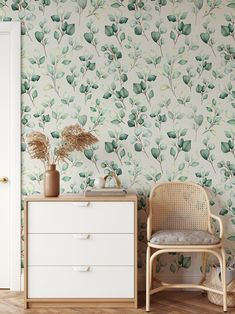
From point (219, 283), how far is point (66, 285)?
42.7 inches

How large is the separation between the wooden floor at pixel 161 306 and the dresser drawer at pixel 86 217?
21.3 inches

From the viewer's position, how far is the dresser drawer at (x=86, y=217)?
3.61 m

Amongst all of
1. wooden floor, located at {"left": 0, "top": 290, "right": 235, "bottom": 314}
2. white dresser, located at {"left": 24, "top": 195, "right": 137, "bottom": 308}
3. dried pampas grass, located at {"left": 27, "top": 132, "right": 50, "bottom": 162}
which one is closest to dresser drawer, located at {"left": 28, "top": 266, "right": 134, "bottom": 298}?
white dresser, located at {"left": 24, "top": 195, "right": 137, "bottom": 308}

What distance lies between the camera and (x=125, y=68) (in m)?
4.04

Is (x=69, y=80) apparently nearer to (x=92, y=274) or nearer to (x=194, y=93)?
A: (x=194, y=93)

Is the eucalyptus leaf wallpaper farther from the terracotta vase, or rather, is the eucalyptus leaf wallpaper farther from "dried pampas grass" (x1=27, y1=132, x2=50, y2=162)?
the terracotta vase

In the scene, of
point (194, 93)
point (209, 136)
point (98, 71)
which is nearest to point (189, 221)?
point (209, 136)

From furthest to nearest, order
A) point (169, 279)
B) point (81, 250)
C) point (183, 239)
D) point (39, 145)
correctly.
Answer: point (169, 279) → point (39, 145) → point (81, 250) → point (183, 239)

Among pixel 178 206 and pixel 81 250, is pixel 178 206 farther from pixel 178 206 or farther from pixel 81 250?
pixel 81 250

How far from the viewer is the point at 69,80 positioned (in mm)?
4043

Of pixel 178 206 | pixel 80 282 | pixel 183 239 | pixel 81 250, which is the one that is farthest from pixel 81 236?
pixel 178 206

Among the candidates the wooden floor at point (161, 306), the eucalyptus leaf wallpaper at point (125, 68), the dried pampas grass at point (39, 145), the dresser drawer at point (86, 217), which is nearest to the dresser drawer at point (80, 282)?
the wooden floor at point (161, 306)

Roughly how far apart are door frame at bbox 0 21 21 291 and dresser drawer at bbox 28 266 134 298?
0.47m

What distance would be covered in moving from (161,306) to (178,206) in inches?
30.3
